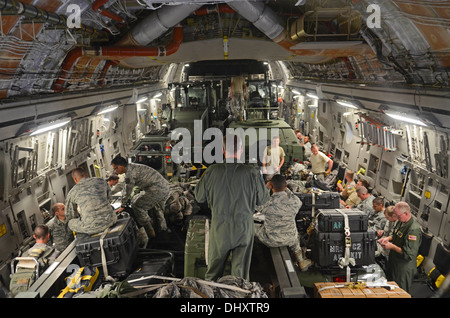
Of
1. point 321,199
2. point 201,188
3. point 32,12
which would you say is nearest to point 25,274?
point 201,188

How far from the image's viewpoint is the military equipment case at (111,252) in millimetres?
3879

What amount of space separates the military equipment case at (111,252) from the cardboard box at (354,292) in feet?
8.17

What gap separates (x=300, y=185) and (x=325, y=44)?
282 centimetres

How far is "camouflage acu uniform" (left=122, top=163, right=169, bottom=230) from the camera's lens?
5434 millimetres

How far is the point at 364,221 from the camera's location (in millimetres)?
4270

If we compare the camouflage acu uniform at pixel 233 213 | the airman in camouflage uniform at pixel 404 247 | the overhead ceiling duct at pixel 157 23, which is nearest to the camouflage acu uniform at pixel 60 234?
the camouflage acu uniform at pixel 233 213

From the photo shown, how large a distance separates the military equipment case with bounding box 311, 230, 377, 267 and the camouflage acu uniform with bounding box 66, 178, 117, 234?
118 inches

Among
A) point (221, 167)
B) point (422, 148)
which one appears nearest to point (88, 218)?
point (221, 167)

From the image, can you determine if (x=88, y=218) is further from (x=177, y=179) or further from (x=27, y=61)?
(x=177, y=179)

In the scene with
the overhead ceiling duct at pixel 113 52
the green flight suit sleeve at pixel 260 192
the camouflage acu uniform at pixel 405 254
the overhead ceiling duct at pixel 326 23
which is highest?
the overhead ceiling duct at pixel 326 23

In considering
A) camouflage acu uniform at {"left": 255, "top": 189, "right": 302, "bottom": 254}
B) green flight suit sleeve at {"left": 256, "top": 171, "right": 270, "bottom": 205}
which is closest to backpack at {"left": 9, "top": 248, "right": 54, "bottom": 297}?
green flight suit sleeve at {"left": 256, "top": 171, "right": 270, "bottom": 205}

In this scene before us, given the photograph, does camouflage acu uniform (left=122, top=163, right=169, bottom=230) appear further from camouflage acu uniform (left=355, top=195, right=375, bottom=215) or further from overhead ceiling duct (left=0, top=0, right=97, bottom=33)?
camouflage acu uniform (left=355, top=195, right=375, bottom=215)

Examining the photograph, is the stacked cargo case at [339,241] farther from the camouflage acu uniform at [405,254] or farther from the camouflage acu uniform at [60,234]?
the camouflage acu uniform at [60,234]

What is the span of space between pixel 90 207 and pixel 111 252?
683 millimetres
